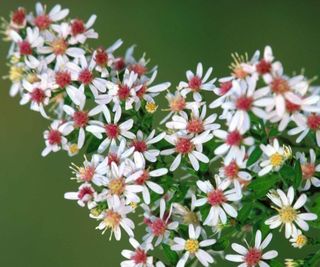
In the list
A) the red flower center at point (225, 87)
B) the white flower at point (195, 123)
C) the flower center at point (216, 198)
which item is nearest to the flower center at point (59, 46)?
the white flower at point (195, 123)

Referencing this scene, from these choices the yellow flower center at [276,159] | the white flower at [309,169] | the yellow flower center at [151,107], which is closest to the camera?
the yellow flower center at [276,159]

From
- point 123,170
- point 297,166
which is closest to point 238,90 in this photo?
point 297,166

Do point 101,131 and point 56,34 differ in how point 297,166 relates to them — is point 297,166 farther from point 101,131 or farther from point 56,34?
point 56,34

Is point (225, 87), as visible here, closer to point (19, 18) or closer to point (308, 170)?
point (308, 170)

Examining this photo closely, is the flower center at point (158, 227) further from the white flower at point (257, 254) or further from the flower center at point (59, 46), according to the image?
the flower center at point (59, 46)

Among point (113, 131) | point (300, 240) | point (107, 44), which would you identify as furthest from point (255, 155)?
point (107, 44)

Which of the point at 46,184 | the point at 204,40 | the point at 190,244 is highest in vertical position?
the point at 204,40
